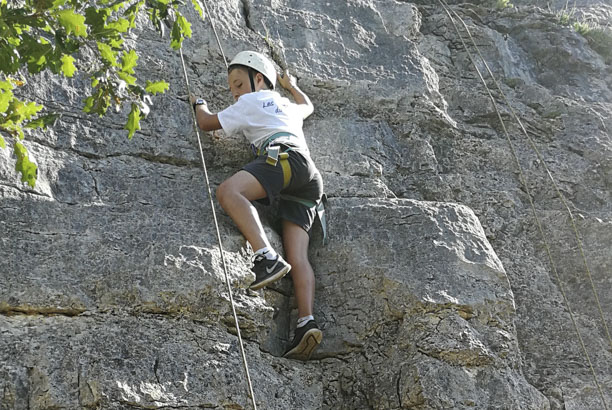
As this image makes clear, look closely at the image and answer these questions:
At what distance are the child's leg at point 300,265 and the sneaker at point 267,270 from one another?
29 centimetres

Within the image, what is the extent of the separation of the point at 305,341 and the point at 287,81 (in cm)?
213

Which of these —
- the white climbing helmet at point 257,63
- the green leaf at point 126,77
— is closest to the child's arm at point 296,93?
the white climbing helmet at point 257,63

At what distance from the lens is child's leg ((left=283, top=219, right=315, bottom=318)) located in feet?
15.8

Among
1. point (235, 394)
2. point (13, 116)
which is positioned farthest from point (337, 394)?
point (13, 116)

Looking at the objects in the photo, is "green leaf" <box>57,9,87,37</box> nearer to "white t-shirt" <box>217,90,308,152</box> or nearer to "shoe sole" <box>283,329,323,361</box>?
"white t-shirt" <box>217,90,308,152</box>

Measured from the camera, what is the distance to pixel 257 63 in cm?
569

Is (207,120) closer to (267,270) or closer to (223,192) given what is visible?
(223,192)

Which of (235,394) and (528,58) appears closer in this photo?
(235,394)

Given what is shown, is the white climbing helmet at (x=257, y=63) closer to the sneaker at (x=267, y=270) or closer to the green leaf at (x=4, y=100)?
the sneaker at (x=267, y=270)

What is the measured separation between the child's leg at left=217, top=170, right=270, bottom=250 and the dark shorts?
0.05m

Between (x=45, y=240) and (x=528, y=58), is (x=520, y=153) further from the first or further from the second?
(x=45, y=240)

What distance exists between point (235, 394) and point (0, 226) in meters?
1.51

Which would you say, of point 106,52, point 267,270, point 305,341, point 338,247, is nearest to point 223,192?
point 267,270

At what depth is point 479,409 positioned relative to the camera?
439cm
